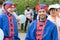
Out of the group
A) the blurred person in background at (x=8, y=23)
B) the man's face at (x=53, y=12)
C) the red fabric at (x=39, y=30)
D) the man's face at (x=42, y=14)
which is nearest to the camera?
the man's face at (x=42, y=14)

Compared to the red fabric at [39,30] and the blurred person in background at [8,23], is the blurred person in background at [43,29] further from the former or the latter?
the blurred person in background at [8,23]

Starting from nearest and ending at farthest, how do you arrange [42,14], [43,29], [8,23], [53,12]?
[42,14]
[43,29]
[53,12]
[8,23]

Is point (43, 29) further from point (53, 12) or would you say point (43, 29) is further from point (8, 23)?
point (8, 23)

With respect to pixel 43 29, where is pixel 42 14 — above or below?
above

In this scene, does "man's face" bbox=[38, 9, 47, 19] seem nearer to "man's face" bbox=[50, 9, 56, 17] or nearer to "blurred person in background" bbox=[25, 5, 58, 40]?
"blurred person in background" bbox=[25, 5, 58, 40]

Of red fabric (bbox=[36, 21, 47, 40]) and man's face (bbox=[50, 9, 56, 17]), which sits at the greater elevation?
man's face (bbox=[50, 9, 56, 17])

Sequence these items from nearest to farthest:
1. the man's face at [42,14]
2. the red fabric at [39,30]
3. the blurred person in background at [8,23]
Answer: the man's face at [42,14], the red fabric at [39,30], the blurred person in background at [8,23]

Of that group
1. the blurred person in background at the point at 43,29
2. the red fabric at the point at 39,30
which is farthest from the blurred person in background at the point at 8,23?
the red fabric at the point at 39,30

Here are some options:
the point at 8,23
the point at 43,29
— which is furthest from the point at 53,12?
the point at 8,23

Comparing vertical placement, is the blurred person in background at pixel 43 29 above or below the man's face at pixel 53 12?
below

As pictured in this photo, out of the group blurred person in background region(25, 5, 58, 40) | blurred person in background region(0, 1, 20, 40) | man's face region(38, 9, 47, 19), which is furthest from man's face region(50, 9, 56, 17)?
blurred person in background region(0, 1, 20, 40)

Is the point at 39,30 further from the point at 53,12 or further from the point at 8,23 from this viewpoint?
the point at 8,23

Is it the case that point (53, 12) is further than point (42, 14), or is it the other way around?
point (53, 12)

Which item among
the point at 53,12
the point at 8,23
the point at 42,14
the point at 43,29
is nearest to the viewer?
the point at 42,14
